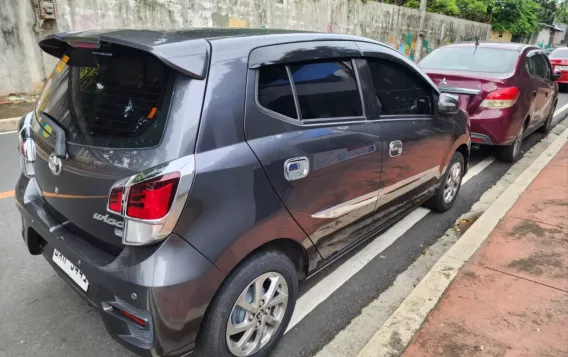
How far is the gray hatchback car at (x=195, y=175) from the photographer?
182cm

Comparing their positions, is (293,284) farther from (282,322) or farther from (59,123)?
(59,123)

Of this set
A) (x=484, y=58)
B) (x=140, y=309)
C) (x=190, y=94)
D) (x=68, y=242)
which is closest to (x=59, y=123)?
(x=68, y=242)

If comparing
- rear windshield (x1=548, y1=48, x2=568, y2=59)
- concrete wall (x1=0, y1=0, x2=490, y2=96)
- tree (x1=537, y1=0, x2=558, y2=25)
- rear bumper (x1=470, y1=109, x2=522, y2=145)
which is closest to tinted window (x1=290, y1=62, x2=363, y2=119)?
rear bumper (x1=470, y1=109, x2=522, y2=145)

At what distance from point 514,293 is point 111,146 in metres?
2.95

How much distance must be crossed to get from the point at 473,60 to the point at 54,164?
20.0 ft

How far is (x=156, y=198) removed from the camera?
177 cm

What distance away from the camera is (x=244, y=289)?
208cm

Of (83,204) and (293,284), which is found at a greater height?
(83,204)

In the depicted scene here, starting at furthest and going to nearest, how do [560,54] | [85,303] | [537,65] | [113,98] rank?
[560,54] < [537,65] < [85,303] < [113,98]

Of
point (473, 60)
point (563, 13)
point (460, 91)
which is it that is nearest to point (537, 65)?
point (473, 60)

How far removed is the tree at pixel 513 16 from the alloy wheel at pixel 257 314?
3338 centimetres

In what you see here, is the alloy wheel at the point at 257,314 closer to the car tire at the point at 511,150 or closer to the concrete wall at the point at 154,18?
the concrete wall at the point at 154,18

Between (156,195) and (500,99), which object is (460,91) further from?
(156,195)

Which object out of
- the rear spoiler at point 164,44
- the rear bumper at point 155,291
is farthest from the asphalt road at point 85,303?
the rear spoiler at point 164,44
